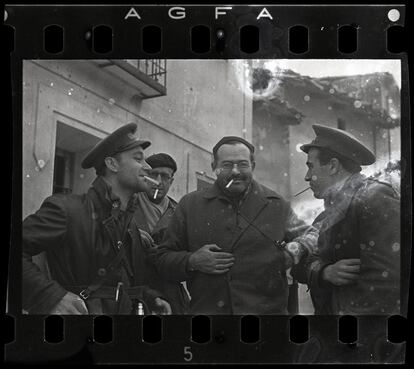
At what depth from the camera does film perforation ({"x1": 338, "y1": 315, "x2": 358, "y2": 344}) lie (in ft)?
21.5

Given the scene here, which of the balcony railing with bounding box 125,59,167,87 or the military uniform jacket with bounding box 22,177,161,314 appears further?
the balcony railing with bounding box 125,59,167,87

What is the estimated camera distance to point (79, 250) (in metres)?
6.54

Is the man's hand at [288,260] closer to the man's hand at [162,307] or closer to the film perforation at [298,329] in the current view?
the film perforation at [298,329]

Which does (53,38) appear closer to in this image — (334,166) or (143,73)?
(143,73)

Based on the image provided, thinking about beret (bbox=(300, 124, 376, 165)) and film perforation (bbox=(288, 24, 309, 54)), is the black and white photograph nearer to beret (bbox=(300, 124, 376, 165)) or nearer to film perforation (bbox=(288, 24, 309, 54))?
beret (bbox=(300, 124, 376, 165))

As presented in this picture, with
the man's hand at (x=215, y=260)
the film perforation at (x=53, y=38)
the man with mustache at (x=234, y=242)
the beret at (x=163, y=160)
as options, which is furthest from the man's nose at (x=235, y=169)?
the film perforation at (x=53, y=38)

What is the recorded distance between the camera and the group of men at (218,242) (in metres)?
6.50

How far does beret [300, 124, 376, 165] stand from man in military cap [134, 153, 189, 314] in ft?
3.79

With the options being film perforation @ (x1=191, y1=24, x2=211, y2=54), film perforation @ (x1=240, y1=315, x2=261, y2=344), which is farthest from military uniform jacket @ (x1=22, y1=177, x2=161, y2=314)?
film perforation @ (x1=191, y1=24, x2=211, y2=54)

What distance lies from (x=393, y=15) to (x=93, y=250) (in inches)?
124

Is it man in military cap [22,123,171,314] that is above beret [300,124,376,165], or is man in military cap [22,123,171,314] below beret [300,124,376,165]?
below

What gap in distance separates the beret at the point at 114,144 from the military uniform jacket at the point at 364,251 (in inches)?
65.4

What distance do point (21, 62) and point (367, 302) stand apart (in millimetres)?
3458

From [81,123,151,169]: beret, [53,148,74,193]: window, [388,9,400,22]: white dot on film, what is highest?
[388,9,400,22]: white dot on film
